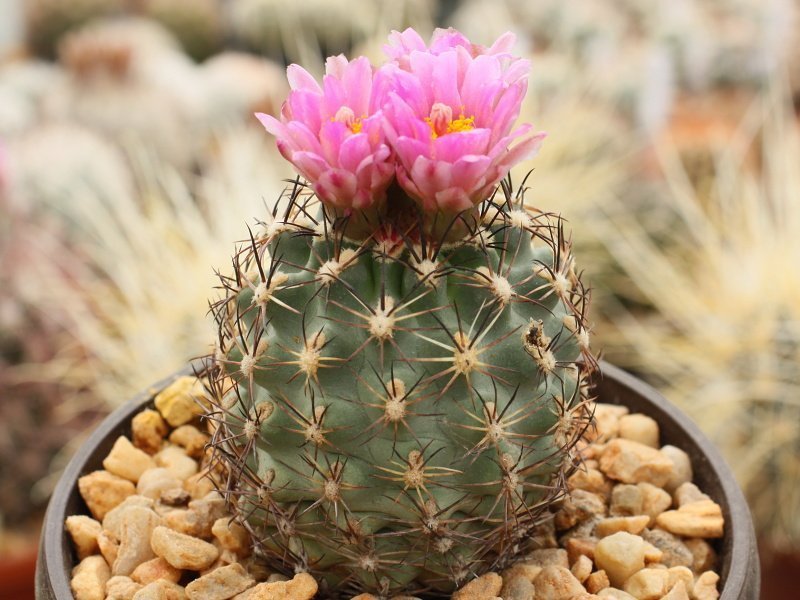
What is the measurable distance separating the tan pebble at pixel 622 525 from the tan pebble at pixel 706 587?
3.5 inches

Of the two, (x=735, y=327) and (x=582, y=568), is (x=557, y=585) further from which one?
(x=735, y=327)

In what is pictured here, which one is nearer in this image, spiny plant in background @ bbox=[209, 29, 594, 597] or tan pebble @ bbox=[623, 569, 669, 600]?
spiny plant in background @ bbox=[209, 29, 594, 597]

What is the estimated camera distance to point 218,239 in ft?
8.19

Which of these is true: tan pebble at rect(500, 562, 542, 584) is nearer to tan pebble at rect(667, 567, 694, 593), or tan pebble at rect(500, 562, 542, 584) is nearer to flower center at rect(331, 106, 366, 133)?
tan pebble at rect(667, 567, 694, 593)

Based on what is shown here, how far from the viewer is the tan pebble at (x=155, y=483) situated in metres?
1.17

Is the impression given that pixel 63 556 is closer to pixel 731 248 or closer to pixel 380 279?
pixel 380 279

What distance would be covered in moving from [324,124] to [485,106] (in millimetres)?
150

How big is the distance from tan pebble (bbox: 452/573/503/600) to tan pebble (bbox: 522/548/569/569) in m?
0.08

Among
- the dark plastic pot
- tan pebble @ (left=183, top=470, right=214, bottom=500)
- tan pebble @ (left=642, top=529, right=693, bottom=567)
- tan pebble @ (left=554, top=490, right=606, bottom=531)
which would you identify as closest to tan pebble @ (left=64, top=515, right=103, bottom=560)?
the dark plastic pot

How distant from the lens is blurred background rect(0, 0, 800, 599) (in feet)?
6.68

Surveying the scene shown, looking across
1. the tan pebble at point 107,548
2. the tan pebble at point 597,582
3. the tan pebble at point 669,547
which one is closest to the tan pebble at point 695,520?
the tan pebble at point 669,547

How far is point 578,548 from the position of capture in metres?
1.06

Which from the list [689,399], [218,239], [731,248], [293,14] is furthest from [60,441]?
[293,14]

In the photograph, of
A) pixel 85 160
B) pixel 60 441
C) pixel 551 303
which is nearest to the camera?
pixel 551 303
